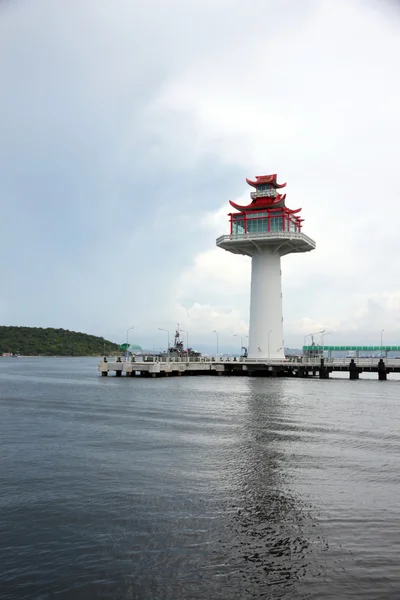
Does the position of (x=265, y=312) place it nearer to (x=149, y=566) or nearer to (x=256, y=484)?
(x=256, y=484)

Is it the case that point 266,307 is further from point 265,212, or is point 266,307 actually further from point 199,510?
point 199,510

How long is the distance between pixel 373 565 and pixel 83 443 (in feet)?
57.7

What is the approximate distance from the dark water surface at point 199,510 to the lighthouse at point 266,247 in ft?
150

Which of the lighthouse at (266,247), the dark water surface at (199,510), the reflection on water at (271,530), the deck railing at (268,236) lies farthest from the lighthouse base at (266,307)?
the reflection on water at (271,530)

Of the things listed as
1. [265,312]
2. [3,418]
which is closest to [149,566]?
[3,418]

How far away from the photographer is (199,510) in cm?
1586

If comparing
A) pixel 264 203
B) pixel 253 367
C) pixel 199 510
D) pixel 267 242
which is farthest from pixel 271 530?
pixel 264 203

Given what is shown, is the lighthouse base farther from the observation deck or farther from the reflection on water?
the reflection on water

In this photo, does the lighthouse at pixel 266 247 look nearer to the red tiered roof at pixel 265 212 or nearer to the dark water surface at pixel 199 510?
the red tiered roof at pixel 265 212

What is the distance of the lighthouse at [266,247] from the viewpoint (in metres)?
78.3

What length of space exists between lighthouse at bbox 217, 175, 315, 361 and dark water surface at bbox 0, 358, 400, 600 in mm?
45857

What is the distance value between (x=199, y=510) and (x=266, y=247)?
219 feet

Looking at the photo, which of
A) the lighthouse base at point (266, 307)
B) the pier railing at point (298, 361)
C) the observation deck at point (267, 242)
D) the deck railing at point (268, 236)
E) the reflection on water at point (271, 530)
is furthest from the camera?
the pier railing at point (298, 361)

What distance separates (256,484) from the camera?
18.9 m
